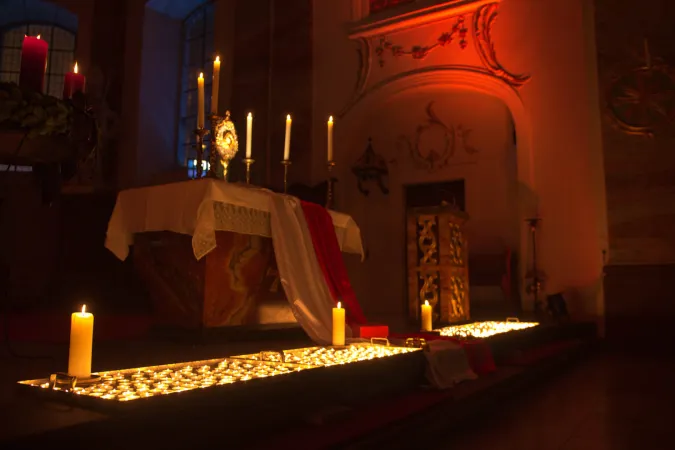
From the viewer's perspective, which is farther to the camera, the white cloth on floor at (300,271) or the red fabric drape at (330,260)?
the red fabric drape at (330,260)

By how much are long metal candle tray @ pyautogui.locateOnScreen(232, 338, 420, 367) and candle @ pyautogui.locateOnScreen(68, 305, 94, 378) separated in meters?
0.65

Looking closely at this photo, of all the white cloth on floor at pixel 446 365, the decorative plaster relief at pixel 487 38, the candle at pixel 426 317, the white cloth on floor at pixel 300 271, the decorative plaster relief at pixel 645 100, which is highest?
the decorative plaster relief at pixel 487 38

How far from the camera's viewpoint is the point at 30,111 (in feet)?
4.75

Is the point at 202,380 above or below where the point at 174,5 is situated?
below

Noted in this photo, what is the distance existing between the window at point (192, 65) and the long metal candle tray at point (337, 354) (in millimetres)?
6685

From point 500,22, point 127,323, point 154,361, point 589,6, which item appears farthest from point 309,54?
point 154,361

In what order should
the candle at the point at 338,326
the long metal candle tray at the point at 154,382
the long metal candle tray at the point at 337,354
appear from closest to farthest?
the long metal candle tray at the point at 154,382
the long metal candle tray at the point at 337,354
the candle at the point at 338,326

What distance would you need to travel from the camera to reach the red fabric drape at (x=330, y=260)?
3.03 metres

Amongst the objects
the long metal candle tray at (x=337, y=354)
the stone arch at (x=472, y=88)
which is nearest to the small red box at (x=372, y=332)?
the long metal candle tray at (x=337, y=354)

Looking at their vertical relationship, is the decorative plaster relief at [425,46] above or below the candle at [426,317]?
above

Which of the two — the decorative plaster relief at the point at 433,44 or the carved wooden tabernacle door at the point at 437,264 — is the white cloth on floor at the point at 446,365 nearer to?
the carved wooden tabernacle door at the point at 437,264

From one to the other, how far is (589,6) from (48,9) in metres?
8.00

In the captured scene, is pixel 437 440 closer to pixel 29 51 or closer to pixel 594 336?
pixel 29 51

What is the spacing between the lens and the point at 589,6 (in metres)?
5.60
